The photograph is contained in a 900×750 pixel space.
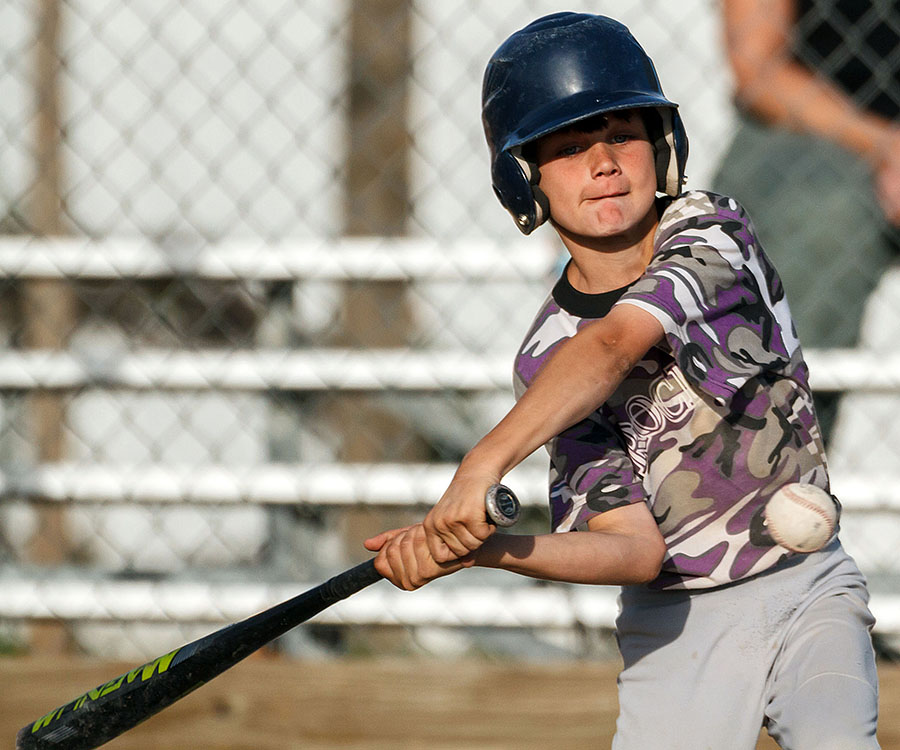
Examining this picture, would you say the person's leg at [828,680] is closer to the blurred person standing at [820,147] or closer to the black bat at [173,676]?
the black bat at [173,676]

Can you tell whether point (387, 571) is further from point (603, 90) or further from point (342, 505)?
point (342, 505)


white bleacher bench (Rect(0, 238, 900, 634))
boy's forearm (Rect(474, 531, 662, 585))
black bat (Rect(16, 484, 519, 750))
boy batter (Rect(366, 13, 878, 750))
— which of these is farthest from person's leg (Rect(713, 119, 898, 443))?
black bat (Rect(16, 484, 519, 750))

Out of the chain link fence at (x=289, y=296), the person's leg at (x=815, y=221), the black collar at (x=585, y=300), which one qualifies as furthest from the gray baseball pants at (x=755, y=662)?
the person's leg at (x=815, y=221)

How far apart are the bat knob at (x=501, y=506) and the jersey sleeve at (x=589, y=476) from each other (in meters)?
0.41

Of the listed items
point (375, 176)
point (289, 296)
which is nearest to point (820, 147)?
point (375, 176)

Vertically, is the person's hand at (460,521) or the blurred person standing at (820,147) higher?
the blurred person standing at (820,147)

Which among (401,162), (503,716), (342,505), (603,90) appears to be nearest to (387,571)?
(603,90)

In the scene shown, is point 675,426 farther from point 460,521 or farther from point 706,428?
point 460,521

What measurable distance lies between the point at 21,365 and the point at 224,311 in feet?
2.15

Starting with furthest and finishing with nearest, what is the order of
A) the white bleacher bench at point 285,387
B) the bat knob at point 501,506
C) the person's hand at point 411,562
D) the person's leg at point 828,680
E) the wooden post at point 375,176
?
the wooden post at point 375,176
the white bleacher bench at point 285,387
the person's leg at point 828,680
the person's hand at point 411,562
the bat knob at point 501,506

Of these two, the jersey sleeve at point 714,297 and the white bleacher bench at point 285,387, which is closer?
the jersey sleeve at point 714,297

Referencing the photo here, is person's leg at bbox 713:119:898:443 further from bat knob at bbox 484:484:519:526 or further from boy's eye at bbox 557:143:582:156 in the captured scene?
bat knob at bbox 484:484:519:526

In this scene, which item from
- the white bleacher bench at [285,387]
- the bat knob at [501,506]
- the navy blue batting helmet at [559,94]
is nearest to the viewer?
the bat knob at [501,506]

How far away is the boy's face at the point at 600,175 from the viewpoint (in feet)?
6.32
